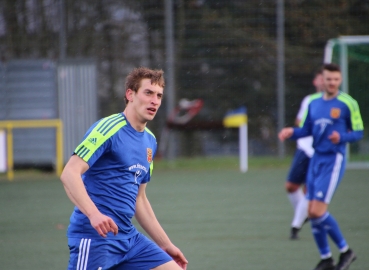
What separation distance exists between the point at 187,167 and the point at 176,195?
4793 millimetres

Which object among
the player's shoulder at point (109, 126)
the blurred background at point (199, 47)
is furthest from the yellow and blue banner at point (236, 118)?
the player's shoulder at point (109, 126)

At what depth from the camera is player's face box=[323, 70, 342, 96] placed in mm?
6767

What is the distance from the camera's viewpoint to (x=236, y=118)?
16.2 m

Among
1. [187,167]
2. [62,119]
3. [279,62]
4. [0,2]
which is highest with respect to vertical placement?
[0,2]

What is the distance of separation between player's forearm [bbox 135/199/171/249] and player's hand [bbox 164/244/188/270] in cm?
3

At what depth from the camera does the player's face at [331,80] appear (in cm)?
677

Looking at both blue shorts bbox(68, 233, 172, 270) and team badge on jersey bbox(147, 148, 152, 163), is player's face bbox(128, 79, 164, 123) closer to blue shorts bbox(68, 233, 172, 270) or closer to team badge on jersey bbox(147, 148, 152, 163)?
team badge on jersey bbox(147, 148, 152, 163)

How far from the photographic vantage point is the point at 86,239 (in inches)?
156

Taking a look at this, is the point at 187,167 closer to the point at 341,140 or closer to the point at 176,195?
the point at 176,195

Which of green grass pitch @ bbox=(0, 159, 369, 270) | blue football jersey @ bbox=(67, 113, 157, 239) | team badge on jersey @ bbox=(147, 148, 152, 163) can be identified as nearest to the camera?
blue football jersey @ bbox=(67, 113, 157, 239)

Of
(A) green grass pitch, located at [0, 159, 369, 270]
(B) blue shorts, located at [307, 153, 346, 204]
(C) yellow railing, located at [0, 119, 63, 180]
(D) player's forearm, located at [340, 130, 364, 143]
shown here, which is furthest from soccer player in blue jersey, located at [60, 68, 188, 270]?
(C) yellow railing, located at [0, 119, 63, 180]

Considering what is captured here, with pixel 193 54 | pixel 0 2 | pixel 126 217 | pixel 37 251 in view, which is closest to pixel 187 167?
pixel 193 54

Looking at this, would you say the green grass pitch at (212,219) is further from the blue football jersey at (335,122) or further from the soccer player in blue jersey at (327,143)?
the blue football jersey at (335,122)

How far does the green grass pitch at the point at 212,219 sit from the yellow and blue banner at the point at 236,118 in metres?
1.22
